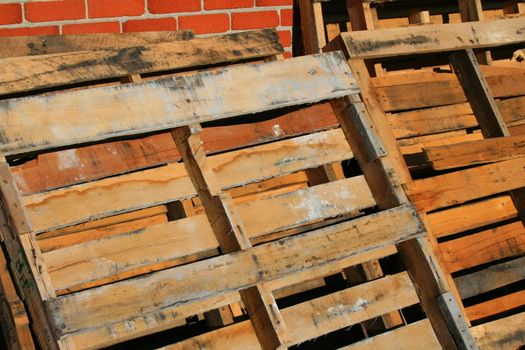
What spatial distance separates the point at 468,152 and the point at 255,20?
1.22 m

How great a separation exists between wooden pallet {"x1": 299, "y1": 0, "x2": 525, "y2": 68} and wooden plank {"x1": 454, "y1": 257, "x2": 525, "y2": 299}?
113cm

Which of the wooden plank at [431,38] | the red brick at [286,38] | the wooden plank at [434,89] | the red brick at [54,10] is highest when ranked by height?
the red brick at [54,10]

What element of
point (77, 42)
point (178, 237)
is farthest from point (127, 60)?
point (178, 237)

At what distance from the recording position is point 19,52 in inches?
129

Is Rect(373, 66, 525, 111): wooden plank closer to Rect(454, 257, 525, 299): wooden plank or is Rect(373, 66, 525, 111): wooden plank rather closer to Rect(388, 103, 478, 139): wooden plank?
Rect(388, 103, 478, 139): wooden plank

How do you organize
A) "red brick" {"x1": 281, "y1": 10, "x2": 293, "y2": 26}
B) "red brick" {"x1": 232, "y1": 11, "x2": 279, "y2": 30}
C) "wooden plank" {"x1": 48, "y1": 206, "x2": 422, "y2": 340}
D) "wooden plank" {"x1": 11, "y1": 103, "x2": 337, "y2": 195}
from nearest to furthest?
"wooden plank" {"x1": 48, "y1": 206, "x2": 422, "y2": 340} → "wooden plank" {"x1": 11, "y1": 103, "x2": 337, "y2": 195} → "red brick" {"x1": 232, "y1": 11, "x2": 279, "y2": 30} → "red brick" {"x1": 281, "y1": 10, "x2": 293, "y2": 26}

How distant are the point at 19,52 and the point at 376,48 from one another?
1422 millimetres

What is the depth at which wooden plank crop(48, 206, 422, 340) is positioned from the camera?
2564mm

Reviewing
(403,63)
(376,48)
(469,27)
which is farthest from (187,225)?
(403,63)

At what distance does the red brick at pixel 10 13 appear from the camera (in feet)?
11.7

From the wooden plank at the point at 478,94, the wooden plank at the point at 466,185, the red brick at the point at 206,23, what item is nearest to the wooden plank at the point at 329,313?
the wooden plank at the point at 466,185

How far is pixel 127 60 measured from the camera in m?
3.21

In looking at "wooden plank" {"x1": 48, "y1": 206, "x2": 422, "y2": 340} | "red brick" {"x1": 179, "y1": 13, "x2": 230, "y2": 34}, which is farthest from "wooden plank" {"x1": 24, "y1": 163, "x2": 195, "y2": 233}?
"red brick" {"x1": 179, "y1": 13, "x2": 230, "y2": 34}

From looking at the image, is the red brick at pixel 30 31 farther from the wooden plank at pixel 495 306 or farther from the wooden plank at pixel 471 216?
the wooden plank at pixel 495 306
